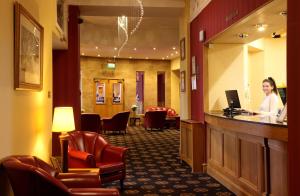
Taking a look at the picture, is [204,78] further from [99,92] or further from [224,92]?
[99,92]

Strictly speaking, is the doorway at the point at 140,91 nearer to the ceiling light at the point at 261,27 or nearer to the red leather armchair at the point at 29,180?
the ceiling light at the point at 261,27

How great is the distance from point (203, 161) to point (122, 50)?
8.93 metres

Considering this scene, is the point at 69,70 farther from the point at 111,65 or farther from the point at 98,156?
the point at 111,65

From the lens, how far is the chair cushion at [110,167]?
497 centimetres

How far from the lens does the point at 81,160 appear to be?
4.84m

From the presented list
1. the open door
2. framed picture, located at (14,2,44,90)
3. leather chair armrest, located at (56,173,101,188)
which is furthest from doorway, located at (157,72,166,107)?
leather chair armrest, located at (56,173,101,188)

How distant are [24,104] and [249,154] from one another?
2983mm

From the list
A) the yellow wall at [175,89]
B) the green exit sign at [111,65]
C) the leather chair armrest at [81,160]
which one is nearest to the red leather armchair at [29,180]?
the leather chair armrest at [81,160]

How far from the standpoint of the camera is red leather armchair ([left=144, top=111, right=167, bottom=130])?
14.0 metres

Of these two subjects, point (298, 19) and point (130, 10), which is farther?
point (130, 10)

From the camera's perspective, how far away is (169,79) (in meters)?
17.8

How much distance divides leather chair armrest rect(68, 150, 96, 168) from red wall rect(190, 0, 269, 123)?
2659 millimetres

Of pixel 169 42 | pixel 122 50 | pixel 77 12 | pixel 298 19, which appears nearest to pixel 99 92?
pixel 122 50

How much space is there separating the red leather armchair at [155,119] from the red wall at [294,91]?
11.0 m
